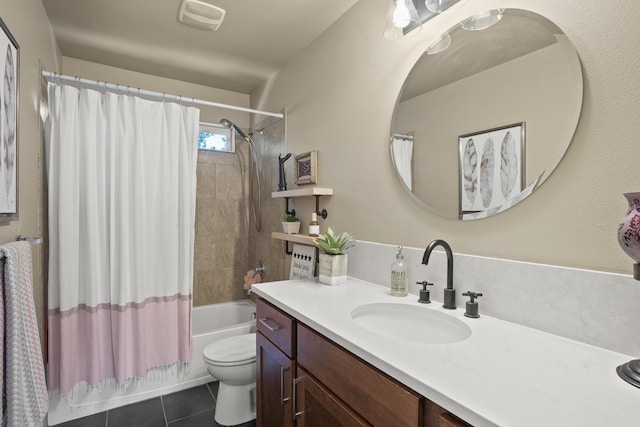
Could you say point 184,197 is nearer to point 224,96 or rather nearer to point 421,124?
point 224,96

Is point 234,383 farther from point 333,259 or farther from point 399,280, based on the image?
point 399,280

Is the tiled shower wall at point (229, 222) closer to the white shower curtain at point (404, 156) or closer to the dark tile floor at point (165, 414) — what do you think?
the dark tile floor at point (165, 414)

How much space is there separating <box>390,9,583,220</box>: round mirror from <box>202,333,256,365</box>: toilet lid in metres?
1.32

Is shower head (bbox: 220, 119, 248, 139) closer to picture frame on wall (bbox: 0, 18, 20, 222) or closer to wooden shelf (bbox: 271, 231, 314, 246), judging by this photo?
wooden shelf (bbox: 271, 231, 314, 246)

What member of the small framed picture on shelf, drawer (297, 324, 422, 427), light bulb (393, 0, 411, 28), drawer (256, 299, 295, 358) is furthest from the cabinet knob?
light bulb (393, 0, 411, 28)

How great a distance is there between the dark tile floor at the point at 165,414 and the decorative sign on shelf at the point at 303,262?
0.90 m

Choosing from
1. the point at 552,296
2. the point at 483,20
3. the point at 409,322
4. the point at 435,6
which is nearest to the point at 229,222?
the point at 409,322

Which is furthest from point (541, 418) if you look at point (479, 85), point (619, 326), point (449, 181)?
Result: point (479, 85)

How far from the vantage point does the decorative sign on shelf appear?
6.40ft

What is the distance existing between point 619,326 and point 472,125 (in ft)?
2.43

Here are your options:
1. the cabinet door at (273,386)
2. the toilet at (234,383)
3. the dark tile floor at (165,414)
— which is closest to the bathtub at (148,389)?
the dark tile floor at (165,414)

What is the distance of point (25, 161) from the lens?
1498mm

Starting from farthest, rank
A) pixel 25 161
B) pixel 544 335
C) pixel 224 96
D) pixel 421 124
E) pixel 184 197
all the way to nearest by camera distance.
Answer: pixel 224 96 < pixel 184 197 < pixel 25 161 < pixel 421 124 < pixel 544 335

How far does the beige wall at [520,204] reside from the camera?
2.75 ft
